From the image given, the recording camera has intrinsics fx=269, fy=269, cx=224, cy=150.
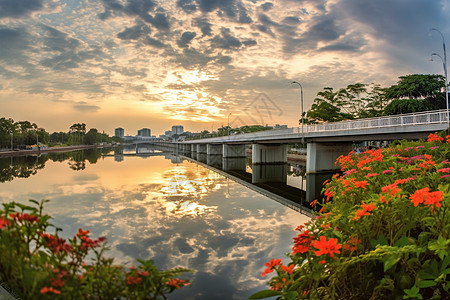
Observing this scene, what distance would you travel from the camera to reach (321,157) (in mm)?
38500

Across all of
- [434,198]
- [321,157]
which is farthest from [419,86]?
[434,198]

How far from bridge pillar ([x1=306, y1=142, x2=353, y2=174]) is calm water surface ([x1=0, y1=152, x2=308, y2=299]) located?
1706cm

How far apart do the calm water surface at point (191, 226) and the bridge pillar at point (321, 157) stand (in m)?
17.1

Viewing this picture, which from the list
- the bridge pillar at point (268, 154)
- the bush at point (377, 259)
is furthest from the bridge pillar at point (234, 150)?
the bush at point (377, 259)

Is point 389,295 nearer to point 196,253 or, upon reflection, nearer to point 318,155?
point 196,253

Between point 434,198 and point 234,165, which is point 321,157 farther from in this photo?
point 434,198

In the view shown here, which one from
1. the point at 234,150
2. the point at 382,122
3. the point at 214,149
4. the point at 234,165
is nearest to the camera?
the point at 382,122

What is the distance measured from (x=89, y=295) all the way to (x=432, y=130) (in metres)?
27.2

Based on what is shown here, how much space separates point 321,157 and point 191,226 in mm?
29658

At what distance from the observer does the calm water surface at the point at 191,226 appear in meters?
8.54

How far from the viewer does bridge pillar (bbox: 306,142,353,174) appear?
38.0 meters

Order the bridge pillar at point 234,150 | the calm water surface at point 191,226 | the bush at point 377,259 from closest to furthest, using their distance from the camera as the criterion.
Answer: the bush at point 377,259 → the calm water surface at point 191,226 → the bridge pillar at point 234,150

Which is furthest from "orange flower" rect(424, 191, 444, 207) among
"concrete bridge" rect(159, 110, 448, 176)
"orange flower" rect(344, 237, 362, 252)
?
"concrete bridge" rect(159, 110, 448, 176)

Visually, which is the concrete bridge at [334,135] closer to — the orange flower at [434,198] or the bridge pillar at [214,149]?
the orange flower at [434,198]
